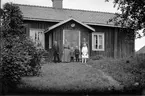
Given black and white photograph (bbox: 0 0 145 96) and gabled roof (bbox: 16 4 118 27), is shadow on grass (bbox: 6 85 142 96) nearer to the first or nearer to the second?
black and white photograph (bbox: 0 0 145 96)

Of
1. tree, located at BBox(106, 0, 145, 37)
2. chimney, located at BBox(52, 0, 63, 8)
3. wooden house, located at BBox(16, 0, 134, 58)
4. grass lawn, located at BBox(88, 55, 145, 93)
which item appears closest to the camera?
grass lawn, located at BBox(88, 55, 145, 93)

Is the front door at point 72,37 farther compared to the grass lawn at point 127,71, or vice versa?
the front door at point 72,37

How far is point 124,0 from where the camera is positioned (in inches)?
643

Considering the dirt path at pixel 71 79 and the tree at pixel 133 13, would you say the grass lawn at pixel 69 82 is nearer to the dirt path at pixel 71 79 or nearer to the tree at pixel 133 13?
the dirt path at pixel 71 79

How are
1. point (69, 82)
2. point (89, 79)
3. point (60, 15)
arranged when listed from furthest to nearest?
point (60, 15), point (89, 79), point (69, 82)

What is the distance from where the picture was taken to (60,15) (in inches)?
935

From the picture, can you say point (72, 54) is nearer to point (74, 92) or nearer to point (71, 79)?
point (71, 79)

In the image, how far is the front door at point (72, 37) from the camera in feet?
68.7

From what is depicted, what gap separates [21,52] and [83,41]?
9336 mm

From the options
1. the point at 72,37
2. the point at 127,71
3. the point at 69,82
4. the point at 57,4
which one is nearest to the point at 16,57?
the point at 69,82

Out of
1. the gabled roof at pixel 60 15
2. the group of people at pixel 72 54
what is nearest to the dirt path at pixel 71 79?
the group of people at pixel 72 54

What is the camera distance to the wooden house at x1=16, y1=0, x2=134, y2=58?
20953 mm

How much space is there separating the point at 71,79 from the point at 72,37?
8124 millimetres

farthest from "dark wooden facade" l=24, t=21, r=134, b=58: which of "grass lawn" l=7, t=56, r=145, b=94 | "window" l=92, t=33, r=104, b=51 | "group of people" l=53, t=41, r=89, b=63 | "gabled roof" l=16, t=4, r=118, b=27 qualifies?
"grass lawn" l=7, t=56, r=145, b=94
